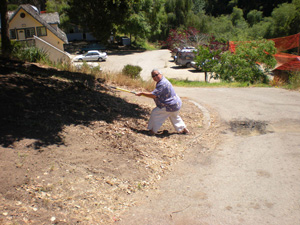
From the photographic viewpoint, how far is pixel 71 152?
16.4 ft

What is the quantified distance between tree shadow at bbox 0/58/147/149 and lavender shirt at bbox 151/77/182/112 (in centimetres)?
122

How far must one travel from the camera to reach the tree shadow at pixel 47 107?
17.1 ft

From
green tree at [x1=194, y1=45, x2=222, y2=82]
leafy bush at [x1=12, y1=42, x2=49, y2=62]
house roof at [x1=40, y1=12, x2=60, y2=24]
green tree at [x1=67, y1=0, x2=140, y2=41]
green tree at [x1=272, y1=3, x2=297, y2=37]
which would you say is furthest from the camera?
house roof at [x1=40, y1=12, x2=60, y2=24]

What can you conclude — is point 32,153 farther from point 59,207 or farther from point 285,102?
Result: point 285,102

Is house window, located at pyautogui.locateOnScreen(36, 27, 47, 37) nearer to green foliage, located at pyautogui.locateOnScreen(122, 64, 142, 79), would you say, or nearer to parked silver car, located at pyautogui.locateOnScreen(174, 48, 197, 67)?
parked silver car, located at pyautogui.locateOnScreen(174, 48, 197, 67)

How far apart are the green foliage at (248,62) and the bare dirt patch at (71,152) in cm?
978

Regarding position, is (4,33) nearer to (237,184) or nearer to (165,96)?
(165,96)

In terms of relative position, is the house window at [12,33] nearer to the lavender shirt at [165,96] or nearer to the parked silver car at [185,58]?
the parked silver car at [185,58]

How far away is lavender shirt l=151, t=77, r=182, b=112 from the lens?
652 cm

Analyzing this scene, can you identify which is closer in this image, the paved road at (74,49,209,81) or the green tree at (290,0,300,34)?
the paved road at (74,49,209,81)

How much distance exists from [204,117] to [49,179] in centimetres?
570

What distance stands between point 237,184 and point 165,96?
2.61 m

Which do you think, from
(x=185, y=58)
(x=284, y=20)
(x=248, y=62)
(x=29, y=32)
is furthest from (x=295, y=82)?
(x=29, y=32)

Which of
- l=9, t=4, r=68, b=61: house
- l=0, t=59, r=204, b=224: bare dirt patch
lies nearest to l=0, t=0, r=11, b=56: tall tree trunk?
l=0, t=59, r=204, b=224: bare dirt patch
